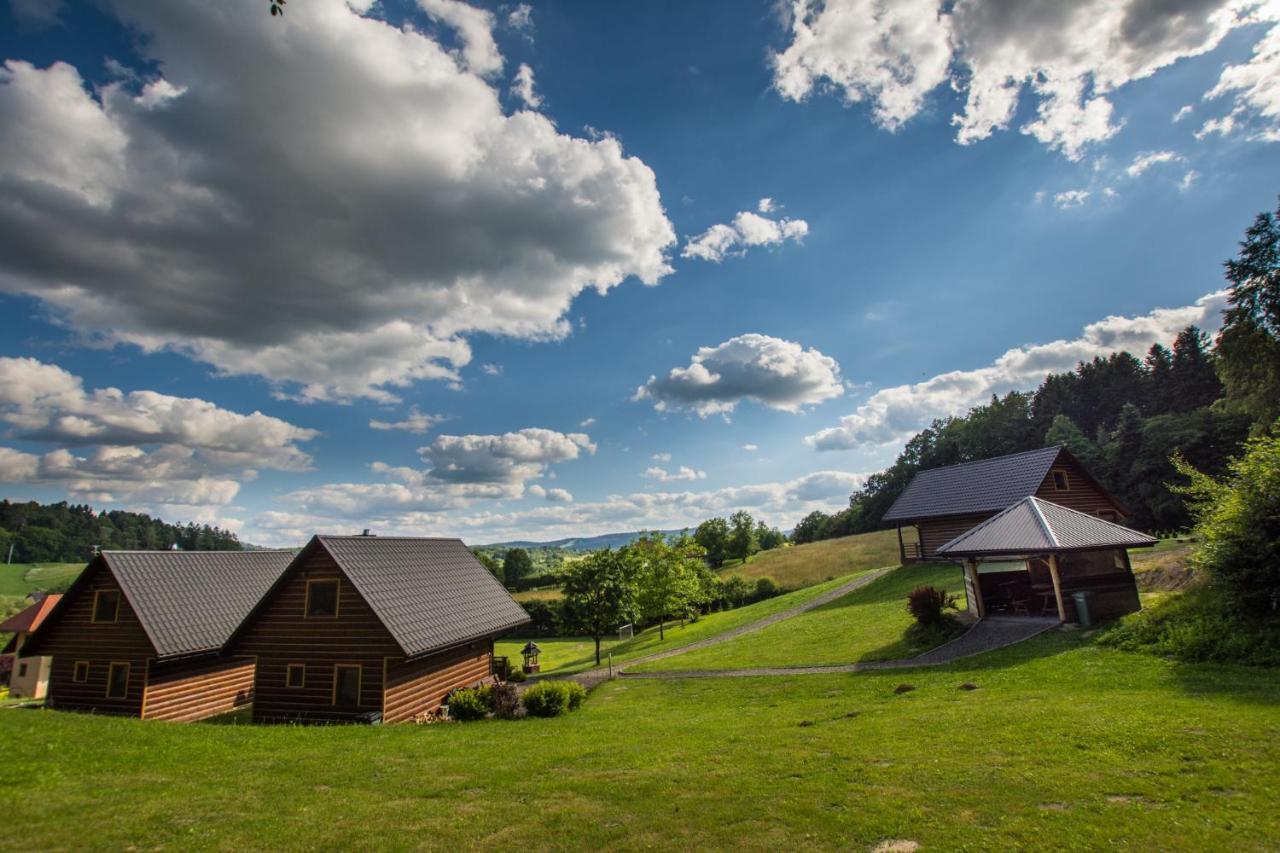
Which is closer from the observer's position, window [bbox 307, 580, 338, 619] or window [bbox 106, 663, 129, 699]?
window [bbox 307, 580, 338, 619]

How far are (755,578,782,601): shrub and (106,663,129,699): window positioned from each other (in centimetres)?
4526

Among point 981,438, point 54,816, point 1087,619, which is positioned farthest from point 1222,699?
point 981,438

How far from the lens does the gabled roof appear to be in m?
21.4

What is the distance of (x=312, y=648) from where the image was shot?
19.2m

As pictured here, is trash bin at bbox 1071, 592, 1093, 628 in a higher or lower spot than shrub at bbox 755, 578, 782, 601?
higher

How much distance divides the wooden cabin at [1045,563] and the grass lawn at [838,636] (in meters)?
3.02

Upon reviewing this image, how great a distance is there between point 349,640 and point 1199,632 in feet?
82.3

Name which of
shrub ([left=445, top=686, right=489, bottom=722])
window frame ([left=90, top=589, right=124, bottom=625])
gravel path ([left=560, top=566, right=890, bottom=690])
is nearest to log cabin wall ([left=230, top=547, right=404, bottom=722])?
shrub ([left=445, top=686, right=489, bottom=722])

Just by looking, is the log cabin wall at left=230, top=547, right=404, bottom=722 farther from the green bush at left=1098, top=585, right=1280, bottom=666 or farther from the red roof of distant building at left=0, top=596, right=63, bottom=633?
the red roof of distant building at left=0, top=596, right=63, bottom=633

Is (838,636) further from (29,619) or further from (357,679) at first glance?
(29,619)

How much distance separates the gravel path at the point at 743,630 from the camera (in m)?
26.7

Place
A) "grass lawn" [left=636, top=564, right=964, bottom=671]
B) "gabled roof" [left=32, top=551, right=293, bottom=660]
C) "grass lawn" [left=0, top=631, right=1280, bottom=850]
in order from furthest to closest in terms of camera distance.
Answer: "grass lawn" [left=636, top=564, right=964, bottom=671]
"gabled roof" [left=32, top=551, right=293, bottom=660]
"grass lawn" [left=0, top=631, right=1280, bottom=850]

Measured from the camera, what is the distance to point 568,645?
5259 centimetres

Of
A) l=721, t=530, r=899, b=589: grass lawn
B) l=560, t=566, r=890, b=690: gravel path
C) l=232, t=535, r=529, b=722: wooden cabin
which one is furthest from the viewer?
l=721, t=530, r=899, b=589: grass lawn
